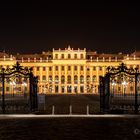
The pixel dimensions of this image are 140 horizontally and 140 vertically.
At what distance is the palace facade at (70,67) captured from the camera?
155375 millimetres

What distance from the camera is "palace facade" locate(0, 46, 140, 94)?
510 ft
